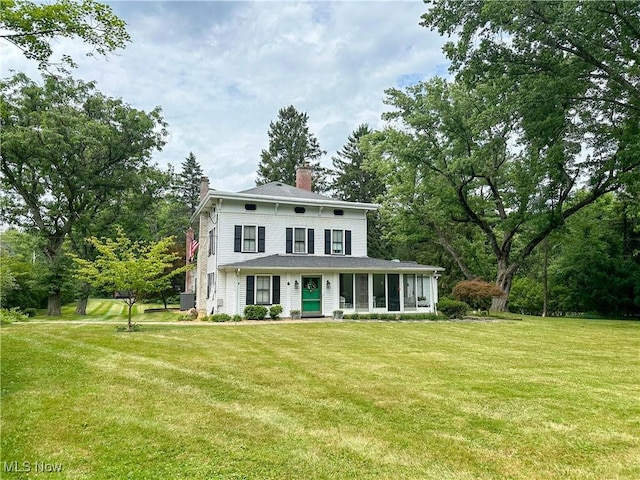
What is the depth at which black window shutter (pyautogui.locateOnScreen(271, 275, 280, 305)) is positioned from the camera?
62.4ft

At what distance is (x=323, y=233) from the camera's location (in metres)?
22.0

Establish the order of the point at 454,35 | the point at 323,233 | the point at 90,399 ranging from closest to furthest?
the point at 90,399, the point at 454,35, the point at 323,233

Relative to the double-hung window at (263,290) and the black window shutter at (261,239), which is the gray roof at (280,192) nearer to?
the black window shutter at (261,239)

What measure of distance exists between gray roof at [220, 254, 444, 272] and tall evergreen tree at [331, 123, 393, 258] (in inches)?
761

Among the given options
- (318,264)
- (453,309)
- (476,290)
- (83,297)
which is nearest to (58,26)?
(318,264)

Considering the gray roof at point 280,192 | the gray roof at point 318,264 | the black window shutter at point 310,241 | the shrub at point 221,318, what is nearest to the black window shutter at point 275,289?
the gray roof at point 318,264

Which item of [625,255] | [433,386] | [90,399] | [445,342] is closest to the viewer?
[90,399]

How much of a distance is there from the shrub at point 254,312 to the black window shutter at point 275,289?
35.3 inches

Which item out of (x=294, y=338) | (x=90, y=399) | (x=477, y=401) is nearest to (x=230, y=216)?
(x=294, y=338)

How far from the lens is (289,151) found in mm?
47250

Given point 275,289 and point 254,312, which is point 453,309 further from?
point 254,312

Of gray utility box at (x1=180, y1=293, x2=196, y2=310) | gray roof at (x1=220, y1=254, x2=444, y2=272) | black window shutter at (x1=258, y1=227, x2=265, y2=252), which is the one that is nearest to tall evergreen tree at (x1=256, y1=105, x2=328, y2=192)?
gray utility box at (x1=180, y1=293, x2=196, y2=310)

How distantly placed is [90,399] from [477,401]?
16.8ft

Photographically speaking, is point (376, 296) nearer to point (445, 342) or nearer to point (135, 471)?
point (445, 342)
